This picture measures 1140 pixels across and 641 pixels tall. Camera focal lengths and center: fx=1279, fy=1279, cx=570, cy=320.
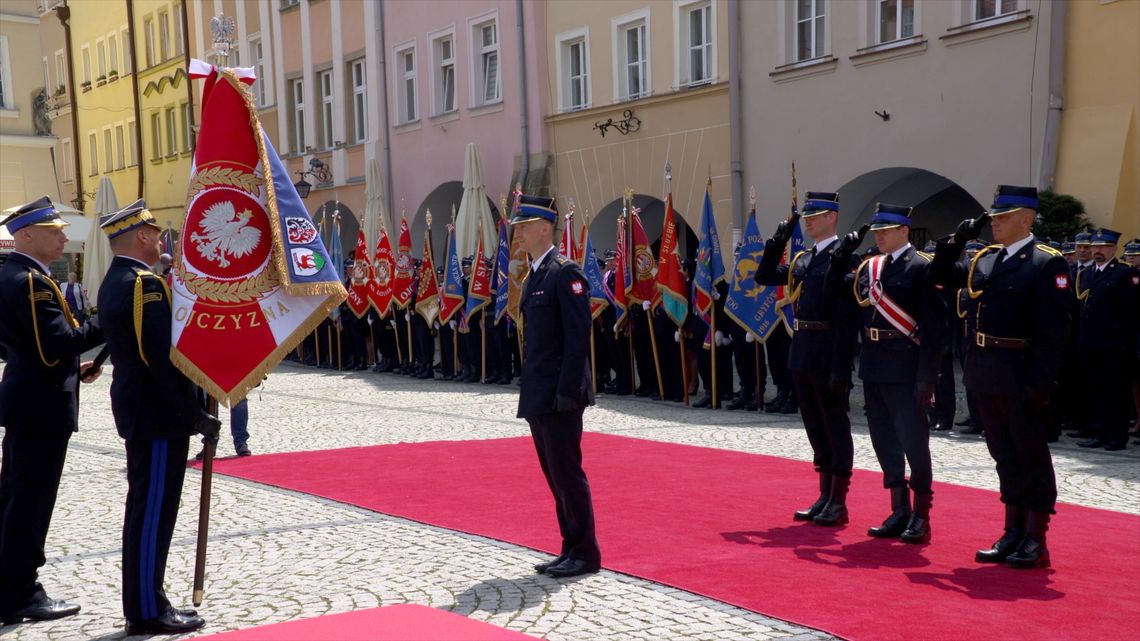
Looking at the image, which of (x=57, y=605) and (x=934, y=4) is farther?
(x=934, y=4)

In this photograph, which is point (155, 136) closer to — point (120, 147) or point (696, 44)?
point (120, 147)

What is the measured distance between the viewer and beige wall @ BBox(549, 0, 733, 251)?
66.3ft

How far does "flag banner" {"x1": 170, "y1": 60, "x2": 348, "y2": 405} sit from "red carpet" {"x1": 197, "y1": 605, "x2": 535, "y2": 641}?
120 cm

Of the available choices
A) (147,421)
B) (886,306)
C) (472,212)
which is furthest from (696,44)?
(147,421)

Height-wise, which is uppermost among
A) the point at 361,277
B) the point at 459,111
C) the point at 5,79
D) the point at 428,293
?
the point at 5,79

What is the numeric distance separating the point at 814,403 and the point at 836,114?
10848 millimetres

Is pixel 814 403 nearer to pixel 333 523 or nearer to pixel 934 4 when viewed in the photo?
pixel 333 523

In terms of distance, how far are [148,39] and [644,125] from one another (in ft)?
79.9

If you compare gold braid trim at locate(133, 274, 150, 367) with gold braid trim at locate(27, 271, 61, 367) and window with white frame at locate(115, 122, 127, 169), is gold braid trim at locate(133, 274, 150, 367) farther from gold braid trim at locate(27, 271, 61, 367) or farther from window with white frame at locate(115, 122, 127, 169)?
window with white frame at locate(115, 122, 127, 169)

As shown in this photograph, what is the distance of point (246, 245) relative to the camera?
6.15 meters

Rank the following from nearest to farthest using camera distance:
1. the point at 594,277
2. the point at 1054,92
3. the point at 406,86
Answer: the point at 1054,92 < the point at 594,277 < the point at 406,86

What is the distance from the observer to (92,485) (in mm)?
9867

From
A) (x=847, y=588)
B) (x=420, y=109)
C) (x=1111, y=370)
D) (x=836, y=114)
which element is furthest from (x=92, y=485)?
(x=420, y=109)

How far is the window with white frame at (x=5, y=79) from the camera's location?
44375mm
